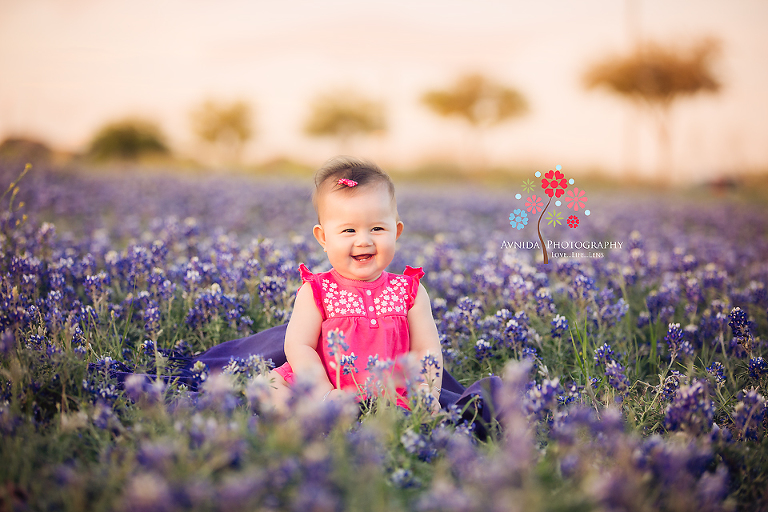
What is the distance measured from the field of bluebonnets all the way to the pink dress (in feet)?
1.24

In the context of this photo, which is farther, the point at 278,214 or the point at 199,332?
the point at 278,214

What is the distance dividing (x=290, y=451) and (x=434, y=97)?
136 ft

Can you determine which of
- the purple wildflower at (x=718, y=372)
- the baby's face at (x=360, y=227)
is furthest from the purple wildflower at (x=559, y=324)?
the baby's face at (x=360, y=227)

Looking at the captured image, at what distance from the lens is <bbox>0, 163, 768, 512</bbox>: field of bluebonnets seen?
Result: 1.67 metres

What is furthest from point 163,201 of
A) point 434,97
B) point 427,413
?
point 434,97

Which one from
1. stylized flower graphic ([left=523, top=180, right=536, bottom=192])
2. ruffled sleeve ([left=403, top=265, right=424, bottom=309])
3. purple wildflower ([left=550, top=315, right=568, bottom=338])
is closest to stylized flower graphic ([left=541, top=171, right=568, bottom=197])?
stylized flower graphic ([left=523, top=180, right=536, bottom=192])

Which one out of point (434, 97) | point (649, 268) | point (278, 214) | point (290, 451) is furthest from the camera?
point (434, 97)

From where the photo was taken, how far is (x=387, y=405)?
101 inches

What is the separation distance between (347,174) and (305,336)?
96 centimetres

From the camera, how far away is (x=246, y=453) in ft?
5.98

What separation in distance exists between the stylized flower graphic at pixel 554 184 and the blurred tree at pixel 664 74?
27228mm

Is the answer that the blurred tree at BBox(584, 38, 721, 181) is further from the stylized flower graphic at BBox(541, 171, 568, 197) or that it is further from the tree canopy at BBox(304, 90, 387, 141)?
the stylized flower graphic at BBox(541, 171, 568, 197)

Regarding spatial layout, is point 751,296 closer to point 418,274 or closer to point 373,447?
point 418,274

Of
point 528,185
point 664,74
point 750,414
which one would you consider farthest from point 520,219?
point 664,74
